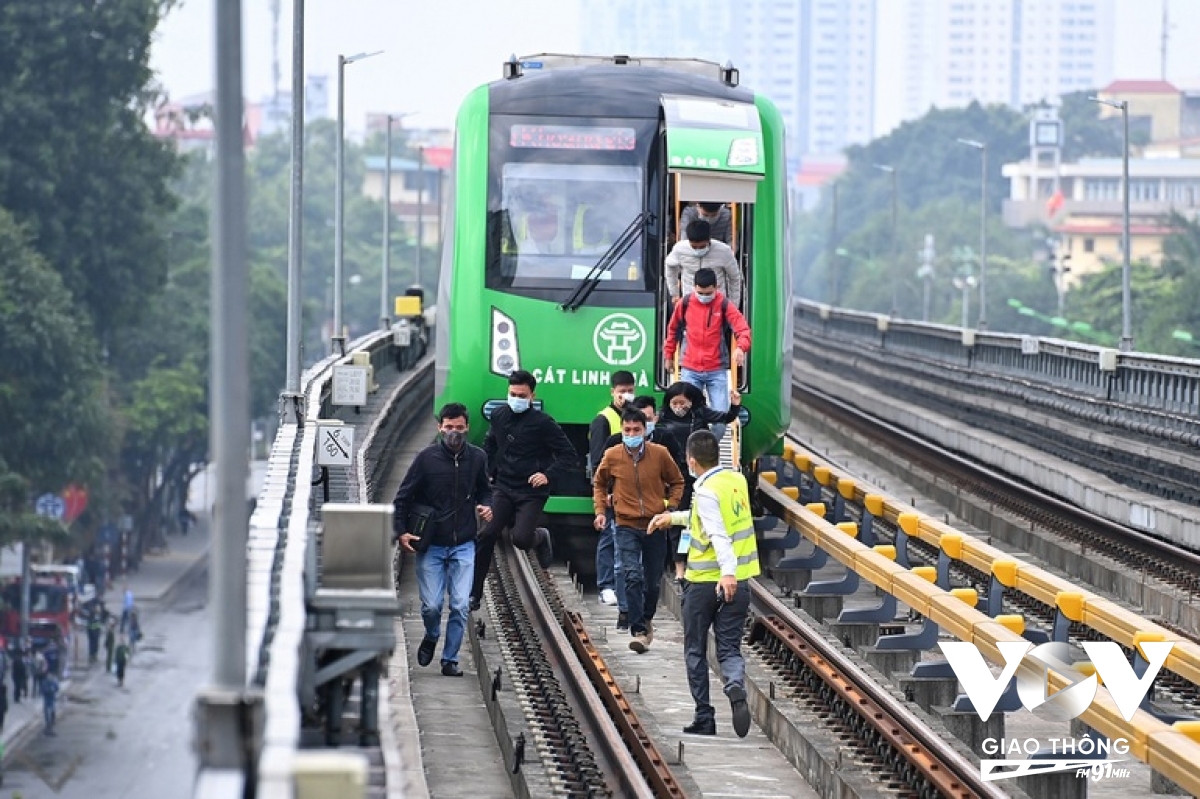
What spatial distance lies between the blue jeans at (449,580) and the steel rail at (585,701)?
731mm

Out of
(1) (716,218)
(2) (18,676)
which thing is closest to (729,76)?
(1) (716,218)

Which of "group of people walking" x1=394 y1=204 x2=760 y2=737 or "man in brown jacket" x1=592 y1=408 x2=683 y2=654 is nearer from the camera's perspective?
"group of people walking" x1=394 y1=204 x2=760 y2=737

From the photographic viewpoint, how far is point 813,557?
2062 cm

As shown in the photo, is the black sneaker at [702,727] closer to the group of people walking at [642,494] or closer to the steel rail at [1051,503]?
the group of people walking at [642,494]

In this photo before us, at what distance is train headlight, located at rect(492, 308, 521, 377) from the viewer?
851 inches

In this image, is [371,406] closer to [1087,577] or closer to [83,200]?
[1087,577]

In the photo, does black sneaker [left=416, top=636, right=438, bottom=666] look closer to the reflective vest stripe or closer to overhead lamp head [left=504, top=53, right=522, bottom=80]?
the reflective vest stripe

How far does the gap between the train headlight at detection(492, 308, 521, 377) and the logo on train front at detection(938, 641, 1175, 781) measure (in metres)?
7.06

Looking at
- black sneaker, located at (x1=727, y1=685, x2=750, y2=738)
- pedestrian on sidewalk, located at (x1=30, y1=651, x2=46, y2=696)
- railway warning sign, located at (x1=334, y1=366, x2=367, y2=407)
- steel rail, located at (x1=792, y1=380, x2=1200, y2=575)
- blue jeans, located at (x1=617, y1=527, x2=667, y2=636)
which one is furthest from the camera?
pedestrian on sidewalk, located at (x1=30, y1=651, x2=46, y2=696)

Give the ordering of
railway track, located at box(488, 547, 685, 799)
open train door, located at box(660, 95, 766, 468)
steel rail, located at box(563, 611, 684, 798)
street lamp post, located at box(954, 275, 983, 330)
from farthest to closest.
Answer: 1. street lamp post, located at box(954, 275, 983, 330)
2. open train door, located at box(660, 95, 766, 468)
3. railway track, located at box(488, 547, 685, 799)
4. steel rail, located at box(563, 611, 684, 798)

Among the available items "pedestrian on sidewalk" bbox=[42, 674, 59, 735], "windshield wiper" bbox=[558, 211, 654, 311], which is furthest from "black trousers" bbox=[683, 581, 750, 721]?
"pedestrian on sidewalk" bbox=[42, 674, 59, 735]

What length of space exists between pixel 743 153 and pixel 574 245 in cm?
163

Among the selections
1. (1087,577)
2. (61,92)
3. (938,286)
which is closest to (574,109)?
(1087,577)

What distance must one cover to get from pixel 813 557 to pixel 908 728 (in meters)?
6.67
